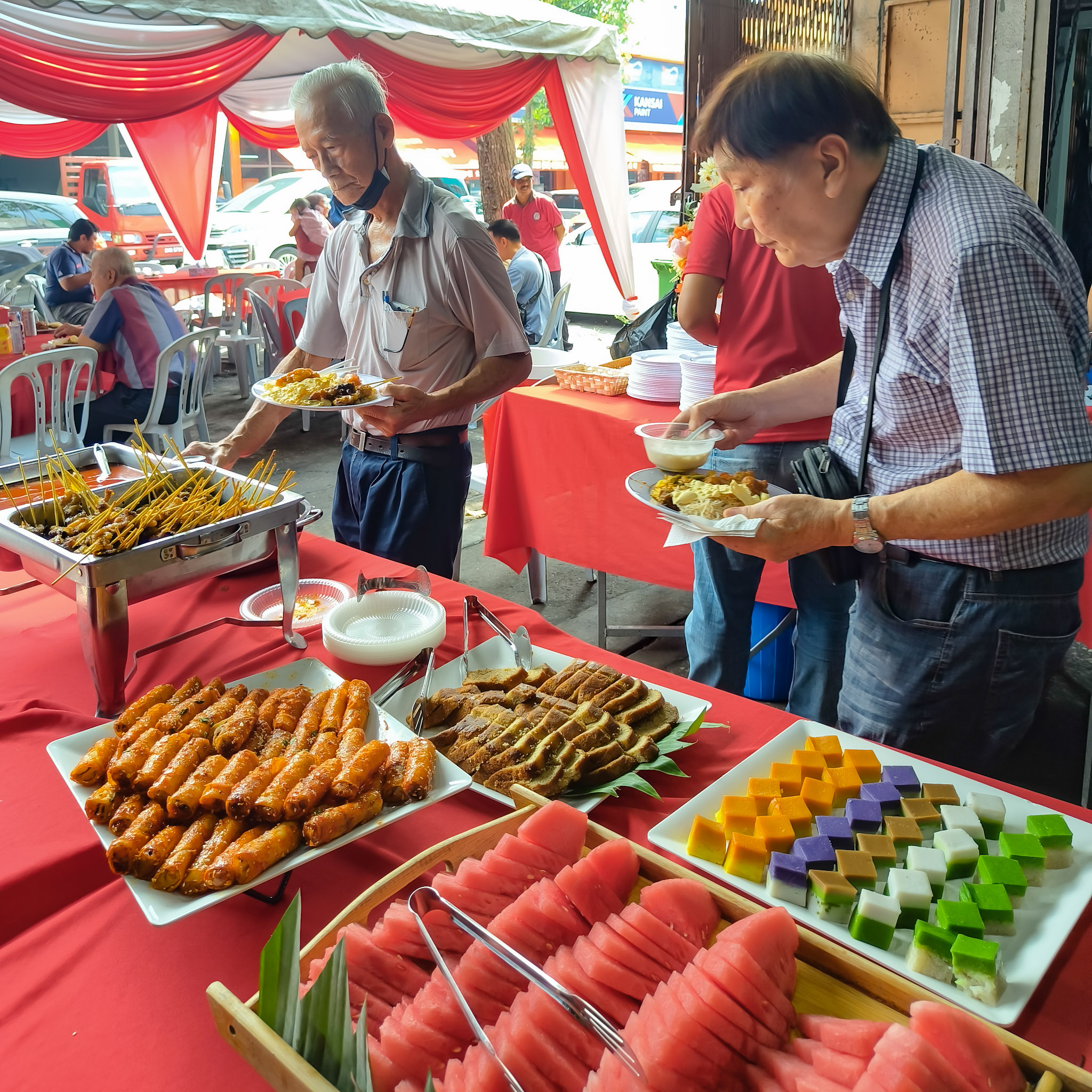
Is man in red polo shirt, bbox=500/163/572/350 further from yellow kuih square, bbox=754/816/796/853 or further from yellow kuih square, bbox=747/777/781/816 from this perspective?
yellow kuih square, bbox=754/816/796/853

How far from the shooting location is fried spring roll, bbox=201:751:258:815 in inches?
41.6

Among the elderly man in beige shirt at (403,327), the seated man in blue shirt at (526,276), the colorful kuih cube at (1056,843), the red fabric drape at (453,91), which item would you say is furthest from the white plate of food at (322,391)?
the red fabric drape at (453,91)

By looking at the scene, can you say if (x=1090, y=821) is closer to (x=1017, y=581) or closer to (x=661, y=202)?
(x=1017, y=581)

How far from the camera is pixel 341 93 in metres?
2.29

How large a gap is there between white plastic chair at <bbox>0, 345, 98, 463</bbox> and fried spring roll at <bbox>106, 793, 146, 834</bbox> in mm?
4053

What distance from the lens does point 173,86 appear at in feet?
21.3

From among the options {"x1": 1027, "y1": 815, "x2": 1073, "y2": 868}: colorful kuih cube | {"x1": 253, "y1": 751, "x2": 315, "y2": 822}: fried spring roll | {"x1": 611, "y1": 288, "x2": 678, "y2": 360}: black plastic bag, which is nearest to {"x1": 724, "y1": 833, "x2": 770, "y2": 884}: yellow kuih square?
{"x1": 1027, "y1": 815, "x2": 1073, "y2": 868}: colorful kuih cube

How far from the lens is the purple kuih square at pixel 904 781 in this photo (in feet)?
3.70

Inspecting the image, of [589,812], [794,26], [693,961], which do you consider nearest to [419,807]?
[589,812]

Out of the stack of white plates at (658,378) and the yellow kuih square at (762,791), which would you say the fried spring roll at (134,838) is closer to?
the yellow kuih square at (762,791)

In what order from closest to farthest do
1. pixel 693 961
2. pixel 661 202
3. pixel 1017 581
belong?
pixel 693 961, pixel 1017 581, pixel 661 202

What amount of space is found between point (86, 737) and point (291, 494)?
0.68 m

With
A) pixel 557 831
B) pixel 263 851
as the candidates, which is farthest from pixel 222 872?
pixel 557 831

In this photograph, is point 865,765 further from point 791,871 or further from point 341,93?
point 341,93
